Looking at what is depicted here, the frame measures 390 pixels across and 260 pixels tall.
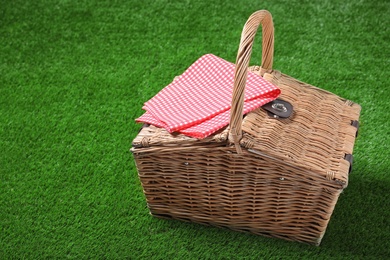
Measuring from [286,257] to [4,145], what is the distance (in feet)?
3.46

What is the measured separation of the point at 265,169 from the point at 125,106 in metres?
0.81

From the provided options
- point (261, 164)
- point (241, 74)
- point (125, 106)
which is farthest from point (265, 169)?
point (125, 106)

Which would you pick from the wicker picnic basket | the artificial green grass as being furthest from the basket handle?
the artificial green grass

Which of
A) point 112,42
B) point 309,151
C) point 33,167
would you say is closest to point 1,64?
point 112,42

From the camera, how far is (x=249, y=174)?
5.29 feet

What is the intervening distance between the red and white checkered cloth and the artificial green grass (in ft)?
1.15

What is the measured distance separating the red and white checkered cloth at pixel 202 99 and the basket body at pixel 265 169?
31mm

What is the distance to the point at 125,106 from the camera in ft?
7.35

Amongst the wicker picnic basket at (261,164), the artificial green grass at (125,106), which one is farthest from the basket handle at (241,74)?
the artificial green grass at (125,106)

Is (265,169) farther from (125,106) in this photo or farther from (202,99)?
(125,106)

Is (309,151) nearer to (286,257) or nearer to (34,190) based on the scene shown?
(286,257)

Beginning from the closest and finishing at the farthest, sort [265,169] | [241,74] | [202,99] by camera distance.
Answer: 1. [241,74]
2. [265,169]
3. [202,99]

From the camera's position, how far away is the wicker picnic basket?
5.13 ft

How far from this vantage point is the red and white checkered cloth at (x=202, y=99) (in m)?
1.63
